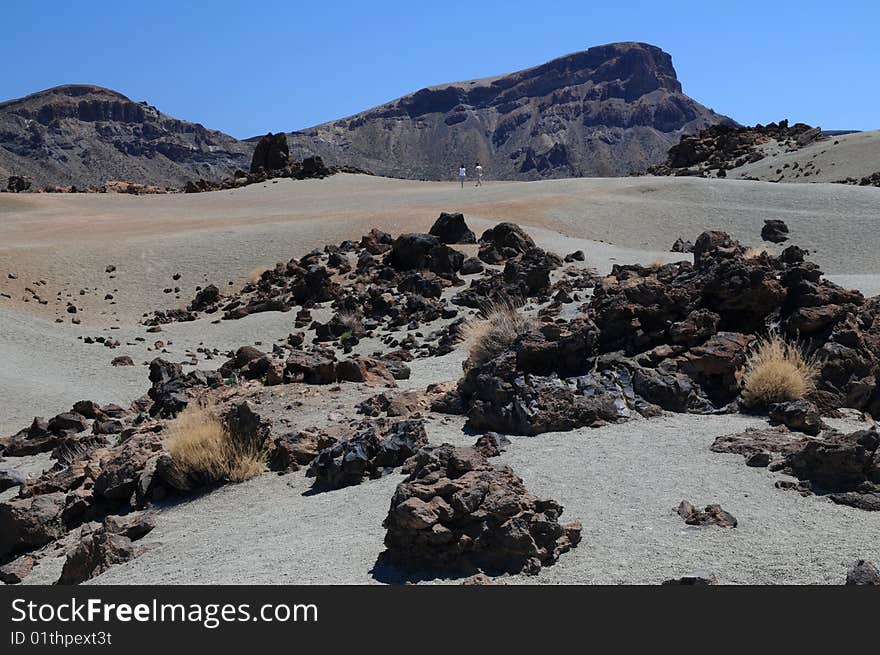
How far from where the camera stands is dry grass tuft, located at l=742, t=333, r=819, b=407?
919cm

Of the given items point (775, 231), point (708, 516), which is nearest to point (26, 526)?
point (708, 516)

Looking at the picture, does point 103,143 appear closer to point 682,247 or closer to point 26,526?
point 682,247

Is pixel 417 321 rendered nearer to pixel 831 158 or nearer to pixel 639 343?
pixel 639 343

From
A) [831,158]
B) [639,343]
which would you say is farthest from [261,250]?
[831,158]

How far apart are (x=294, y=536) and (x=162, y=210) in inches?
1397

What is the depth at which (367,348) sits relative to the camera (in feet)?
61.4

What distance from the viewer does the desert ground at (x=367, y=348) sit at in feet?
20.4

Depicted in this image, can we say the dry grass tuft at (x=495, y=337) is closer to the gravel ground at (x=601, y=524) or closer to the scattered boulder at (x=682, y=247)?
A: the gravel ground at (x=601, y=524)

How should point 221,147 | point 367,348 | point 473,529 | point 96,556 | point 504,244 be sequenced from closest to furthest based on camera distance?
point 473,529
point 96,556
point 367,348
point 504,244
point 221,147

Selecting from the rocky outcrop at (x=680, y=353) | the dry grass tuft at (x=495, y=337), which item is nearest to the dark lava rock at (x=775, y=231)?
the rocky outcrop at (x=680, y=353)

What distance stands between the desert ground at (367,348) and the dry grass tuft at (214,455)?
0.58ft

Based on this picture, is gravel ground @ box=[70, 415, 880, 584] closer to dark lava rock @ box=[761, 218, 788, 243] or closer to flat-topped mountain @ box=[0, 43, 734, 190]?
dark lava rock @ box=[761, 218, 788, 243]

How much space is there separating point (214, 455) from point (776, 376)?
547 cm

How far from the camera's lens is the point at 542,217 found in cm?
3086
